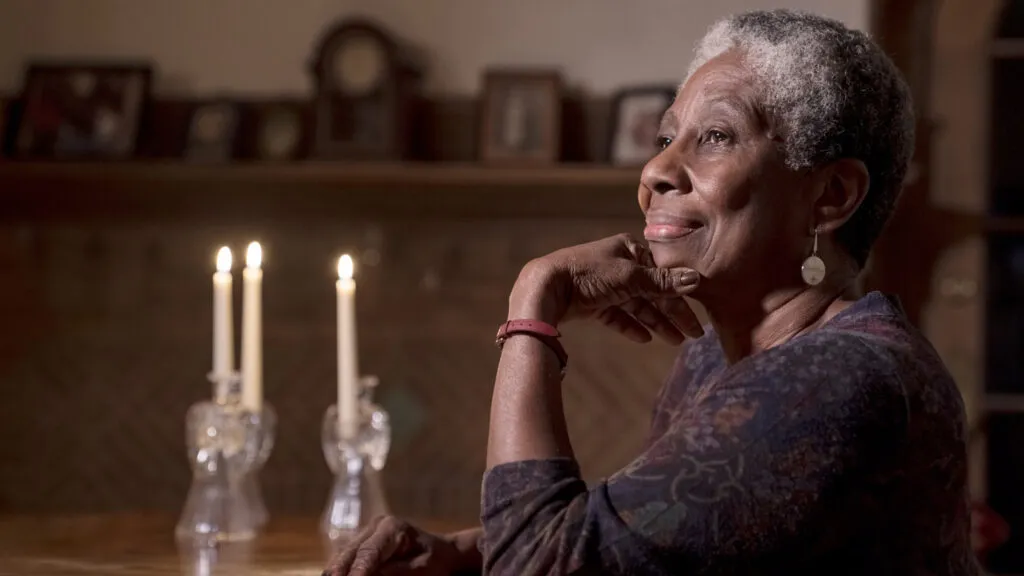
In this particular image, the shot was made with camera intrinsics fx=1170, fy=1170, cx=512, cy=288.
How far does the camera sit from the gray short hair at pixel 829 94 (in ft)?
4.41

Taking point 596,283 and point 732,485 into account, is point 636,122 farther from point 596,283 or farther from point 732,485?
point 732,485

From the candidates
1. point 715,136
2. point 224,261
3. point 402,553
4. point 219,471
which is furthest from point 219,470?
point 715,136

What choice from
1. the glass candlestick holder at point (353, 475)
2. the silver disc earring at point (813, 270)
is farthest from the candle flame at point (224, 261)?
the silver disc earring at point (813, 270)

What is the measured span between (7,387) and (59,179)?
2.09ft

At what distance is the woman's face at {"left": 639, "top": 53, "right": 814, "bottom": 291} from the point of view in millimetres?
1362

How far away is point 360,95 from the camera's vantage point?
10.4 feet

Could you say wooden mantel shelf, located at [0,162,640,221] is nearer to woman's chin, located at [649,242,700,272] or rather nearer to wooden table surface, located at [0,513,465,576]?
wooden table surface, located at [0,513,465,576]

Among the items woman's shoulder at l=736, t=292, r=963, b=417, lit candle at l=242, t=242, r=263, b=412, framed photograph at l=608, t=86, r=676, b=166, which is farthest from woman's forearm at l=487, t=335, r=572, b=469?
framed photograph at l=608, t=86, r=676, b=166

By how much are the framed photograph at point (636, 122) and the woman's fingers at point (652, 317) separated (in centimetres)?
157

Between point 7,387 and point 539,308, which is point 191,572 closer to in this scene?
point 539,308

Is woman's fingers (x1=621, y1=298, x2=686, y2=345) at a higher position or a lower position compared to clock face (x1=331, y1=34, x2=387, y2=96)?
lower

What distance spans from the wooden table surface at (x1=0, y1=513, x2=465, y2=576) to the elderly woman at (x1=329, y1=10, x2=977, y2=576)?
21cm

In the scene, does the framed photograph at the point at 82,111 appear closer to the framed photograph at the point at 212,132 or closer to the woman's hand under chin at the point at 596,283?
the framed photograph at the point at 212,132

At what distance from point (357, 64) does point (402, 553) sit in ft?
6.66
